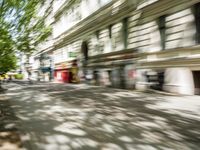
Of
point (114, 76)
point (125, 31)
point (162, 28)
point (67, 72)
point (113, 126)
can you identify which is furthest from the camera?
point (67, 72)

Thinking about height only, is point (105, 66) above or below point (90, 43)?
below

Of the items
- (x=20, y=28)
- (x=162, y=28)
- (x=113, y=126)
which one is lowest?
(x=113, y=126)

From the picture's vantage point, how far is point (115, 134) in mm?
7395

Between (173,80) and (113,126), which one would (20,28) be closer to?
(113,126)

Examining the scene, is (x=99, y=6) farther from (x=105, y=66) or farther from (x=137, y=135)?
(x=137, y=135)

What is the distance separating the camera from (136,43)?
19.1 metres

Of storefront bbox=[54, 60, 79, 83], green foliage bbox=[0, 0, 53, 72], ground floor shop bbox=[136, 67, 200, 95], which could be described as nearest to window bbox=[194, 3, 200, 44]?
ground floor shop bbox=[136, 67, 200, 95]

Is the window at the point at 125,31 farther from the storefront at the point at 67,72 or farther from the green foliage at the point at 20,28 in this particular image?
the green foliage at the point at 20,28

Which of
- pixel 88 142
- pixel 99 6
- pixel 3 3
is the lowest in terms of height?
pixel 88 142

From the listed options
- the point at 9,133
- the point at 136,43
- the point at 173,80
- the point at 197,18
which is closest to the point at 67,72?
the point at 136,43

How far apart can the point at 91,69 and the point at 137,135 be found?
62.0 feet

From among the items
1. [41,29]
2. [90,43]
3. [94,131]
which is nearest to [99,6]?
[90,43]

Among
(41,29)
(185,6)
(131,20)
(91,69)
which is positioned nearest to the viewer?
(41,29)

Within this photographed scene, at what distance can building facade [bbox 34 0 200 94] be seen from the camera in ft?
47.1
